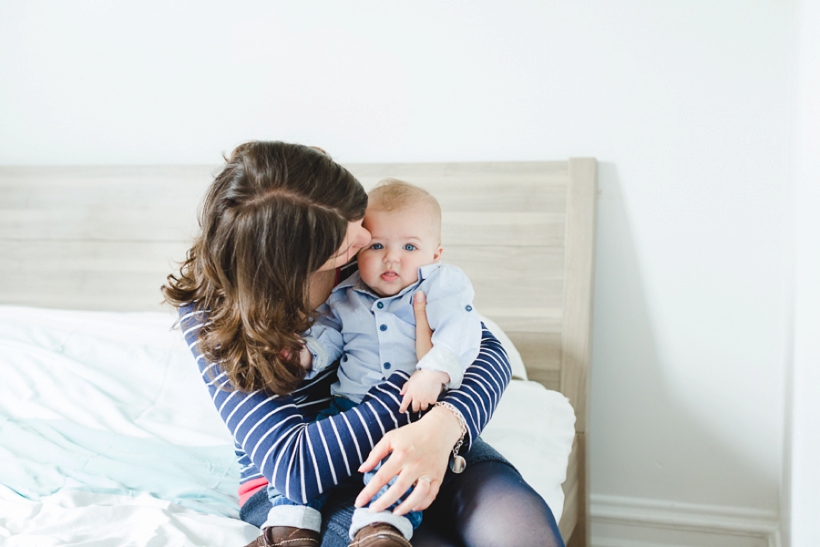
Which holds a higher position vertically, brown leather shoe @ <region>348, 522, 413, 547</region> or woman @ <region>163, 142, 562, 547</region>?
woman @ <region>163, 142, 562, 547</region>

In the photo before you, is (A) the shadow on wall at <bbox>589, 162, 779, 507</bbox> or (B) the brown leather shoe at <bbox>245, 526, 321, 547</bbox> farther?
(A) the shadow on wall at <bbox>589, 162, 779, 507</bbox>

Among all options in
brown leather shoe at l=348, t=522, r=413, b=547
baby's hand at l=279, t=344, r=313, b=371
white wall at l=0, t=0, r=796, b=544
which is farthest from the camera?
white wall at l=0, t=0, r=796, b=544

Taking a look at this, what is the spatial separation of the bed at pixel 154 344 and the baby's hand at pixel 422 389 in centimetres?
31

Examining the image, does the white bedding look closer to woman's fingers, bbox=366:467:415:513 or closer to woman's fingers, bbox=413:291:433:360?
woman's fingers, bbox=366:467:415:513

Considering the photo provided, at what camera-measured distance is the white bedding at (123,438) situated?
100 cm

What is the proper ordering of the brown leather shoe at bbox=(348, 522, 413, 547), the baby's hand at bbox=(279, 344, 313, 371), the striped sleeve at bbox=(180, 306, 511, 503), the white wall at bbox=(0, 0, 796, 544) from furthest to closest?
the white wall at bbox=(0, 0, 796, 544) → the baby's hand at bbox=(279, 344, 313, 371) → the striped sleeve at bbox=(180, 306, 511, 503) → the brown leather shoe at bbox=(348, 522, 413, 547)

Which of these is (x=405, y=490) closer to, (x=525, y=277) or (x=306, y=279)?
(x=306, y=279)

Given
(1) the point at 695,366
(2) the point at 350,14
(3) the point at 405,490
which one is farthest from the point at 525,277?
(3) the point at 405,490

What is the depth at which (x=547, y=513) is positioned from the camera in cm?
92

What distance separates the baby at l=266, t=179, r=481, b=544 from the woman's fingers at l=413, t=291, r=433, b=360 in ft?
0.03

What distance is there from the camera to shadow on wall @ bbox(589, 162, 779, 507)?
5.90 feet

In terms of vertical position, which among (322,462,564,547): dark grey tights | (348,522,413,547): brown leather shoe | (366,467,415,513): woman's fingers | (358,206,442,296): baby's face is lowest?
(322,462,564,547): dark grey tights

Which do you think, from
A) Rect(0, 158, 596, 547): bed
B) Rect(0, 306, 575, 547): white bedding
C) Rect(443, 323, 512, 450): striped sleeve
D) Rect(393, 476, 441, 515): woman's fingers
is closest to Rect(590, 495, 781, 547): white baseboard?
Rect(0, 158, 596, 547): bed

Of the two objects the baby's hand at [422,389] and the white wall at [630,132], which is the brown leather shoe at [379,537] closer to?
the baby's hand at [422,389]
